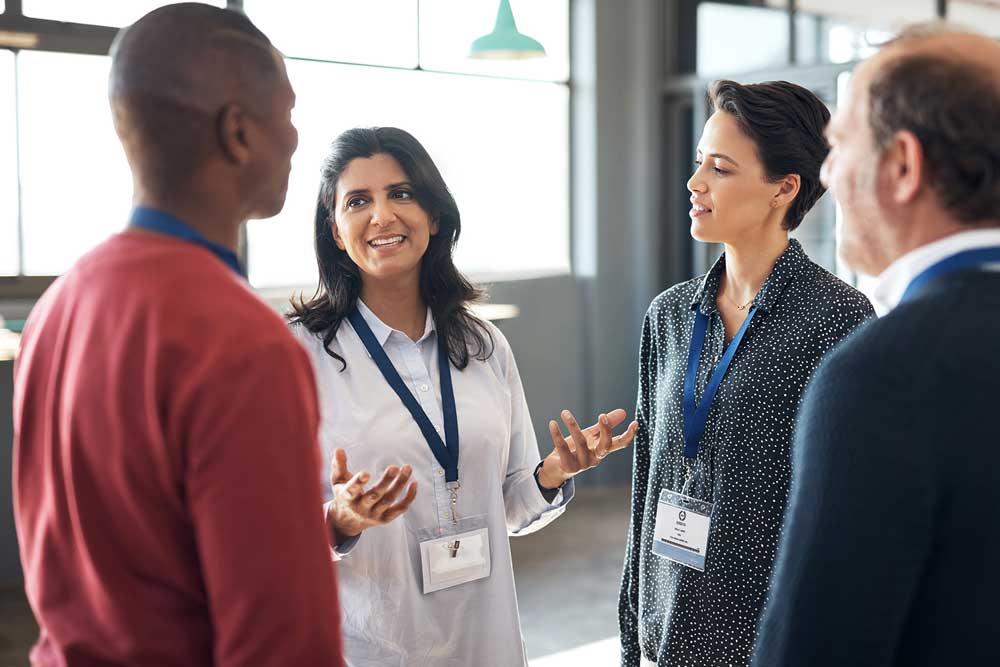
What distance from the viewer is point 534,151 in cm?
639

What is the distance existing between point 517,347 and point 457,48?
6.23 feet

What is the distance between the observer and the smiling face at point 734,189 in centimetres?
190

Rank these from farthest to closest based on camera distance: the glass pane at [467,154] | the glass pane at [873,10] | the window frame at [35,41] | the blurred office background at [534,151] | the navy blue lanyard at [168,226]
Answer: the glass pane at [467,154] < the glass pane at [873,10] < the blurred office background at [534,151] < the window frame at [35,41] < the navy blue lanyard at [168,226]

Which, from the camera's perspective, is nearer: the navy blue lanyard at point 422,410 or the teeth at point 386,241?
the navy blue lanyard at point 422,410

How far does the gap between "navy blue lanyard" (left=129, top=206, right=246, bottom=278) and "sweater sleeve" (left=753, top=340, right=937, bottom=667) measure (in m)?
0.60

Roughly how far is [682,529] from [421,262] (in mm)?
789

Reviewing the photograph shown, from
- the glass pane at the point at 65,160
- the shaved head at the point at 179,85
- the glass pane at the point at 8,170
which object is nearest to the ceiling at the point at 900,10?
the glass pane at the point at 65,160

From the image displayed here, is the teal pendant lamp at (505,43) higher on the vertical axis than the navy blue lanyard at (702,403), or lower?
higher

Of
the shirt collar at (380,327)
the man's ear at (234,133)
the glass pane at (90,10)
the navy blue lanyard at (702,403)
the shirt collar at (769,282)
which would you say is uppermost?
the glass pane at (90,10)

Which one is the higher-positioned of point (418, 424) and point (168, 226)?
point (168, 226)

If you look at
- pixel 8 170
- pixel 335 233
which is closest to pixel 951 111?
pixel 335 233

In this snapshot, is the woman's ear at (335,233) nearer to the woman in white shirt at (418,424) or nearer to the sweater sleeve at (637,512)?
the woman in white shirt at (418,424)

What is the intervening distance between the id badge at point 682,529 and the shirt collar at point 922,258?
0.88m

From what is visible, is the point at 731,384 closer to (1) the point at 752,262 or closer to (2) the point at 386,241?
(1) the point at 752,262
